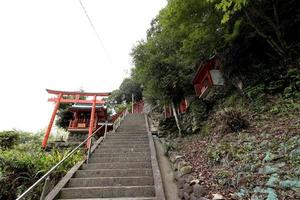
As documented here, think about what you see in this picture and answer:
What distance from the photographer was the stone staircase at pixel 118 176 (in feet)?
14.1

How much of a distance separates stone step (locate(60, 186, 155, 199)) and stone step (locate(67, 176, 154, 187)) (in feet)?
1.34

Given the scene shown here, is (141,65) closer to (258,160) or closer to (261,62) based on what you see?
(261,62)

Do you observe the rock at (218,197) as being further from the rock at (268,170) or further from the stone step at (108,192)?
the stone step at (108,192)

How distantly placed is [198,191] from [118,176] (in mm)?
2378

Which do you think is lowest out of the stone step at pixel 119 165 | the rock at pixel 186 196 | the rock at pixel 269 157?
the rock at pixel 186 196

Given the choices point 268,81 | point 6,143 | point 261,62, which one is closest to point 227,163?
point 268,81

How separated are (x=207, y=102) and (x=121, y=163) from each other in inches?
222

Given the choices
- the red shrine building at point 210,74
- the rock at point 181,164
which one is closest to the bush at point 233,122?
the rock at point 181,164

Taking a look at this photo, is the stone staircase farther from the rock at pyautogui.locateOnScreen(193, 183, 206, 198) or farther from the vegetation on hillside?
the vegetation on hillside

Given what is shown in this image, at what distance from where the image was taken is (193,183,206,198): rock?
3536mm

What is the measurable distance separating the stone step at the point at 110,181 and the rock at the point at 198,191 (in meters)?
1.31

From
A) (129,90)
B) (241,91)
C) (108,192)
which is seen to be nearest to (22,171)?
(108,192)

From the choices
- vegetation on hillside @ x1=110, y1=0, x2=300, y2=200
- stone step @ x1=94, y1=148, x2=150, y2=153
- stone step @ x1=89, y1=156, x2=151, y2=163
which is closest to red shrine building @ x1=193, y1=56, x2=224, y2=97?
vegetation on hillside @ x1=110, y1=0, x2=300, y2=200

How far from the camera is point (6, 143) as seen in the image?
12.7 metres
